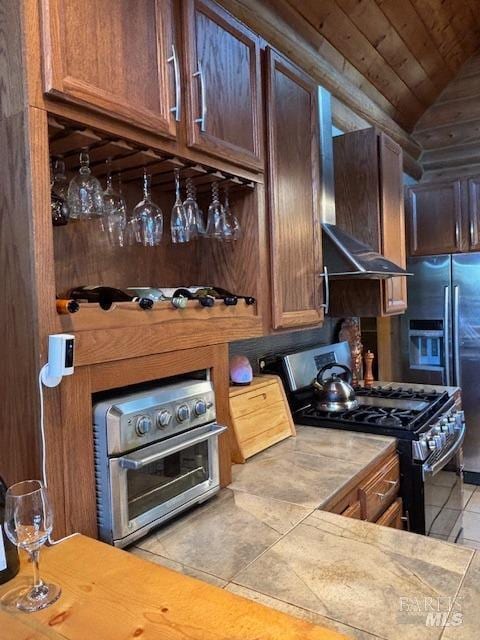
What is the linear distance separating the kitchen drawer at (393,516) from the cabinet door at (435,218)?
101 inches

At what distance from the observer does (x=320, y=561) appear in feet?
3.74

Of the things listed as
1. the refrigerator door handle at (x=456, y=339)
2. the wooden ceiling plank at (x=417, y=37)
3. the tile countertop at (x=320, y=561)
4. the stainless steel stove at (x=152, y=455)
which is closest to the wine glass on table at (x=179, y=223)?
the stainless steel stove at (x=152, y=455)

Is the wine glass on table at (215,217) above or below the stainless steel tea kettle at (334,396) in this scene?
above

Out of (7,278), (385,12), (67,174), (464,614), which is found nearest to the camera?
(464,614)

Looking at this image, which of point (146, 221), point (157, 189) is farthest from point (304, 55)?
point (146, 221)

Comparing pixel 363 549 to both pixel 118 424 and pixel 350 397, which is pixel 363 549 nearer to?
pixel 118 424

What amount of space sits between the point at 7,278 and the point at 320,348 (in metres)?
2.02

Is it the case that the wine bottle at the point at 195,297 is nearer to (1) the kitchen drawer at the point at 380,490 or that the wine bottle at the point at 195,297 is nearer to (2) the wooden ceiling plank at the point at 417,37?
(1) the kitchen drawer at the point at 380,490

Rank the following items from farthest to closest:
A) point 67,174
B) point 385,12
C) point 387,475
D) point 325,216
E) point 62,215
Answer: point 385,12 < point 325,216 < point 387,475 < point 67,174 < point 62,215

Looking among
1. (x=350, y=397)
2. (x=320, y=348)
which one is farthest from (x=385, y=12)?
(x=350, y=397)

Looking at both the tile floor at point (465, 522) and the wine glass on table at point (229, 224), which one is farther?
the tile floor at point (465, 522)

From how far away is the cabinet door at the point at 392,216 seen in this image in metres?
2.81

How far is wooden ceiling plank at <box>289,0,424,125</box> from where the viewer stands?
8.75 feet

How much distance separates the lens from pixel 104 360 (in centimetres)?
117
